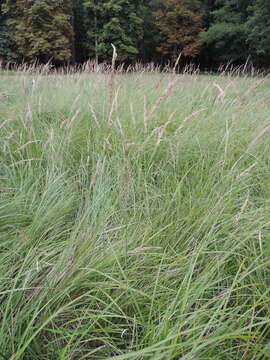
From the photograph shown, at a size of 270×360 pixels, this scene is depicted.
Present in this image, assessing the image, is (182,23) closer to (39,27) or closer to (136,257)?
(39,27)

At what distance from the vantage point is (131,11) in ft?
61.7

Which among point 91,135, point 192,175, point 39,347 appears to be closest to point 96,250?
point 39,347

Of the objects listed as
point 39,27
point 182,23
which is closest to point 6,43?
point 39,27

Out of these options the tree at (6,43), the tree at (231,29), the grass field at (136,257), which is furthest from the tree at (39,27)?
the grass field at (136,257)

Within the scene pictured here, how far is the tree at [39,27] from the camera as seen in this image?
51.2ft

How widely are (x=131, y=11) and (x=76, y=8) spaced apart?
4333 millimetres

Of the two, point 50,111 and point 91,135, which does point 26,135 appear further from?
point 50,111

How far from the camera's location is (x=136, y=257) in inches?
33.7

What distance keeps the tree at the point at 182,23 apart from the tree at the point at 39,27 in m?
7.64

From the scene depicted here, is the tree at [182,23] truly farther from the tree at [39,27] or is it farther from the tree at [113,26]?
the tree at [39,27]

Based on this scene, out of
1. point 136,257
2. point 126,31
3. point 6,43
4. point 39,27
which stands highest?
point 126,31

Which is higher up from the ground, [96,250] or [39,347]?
[96,250]

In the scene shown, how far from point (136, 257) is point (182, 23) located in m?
22.8

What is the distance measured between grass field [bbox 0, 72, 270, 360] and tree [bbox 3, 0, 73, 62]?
16238 mm
